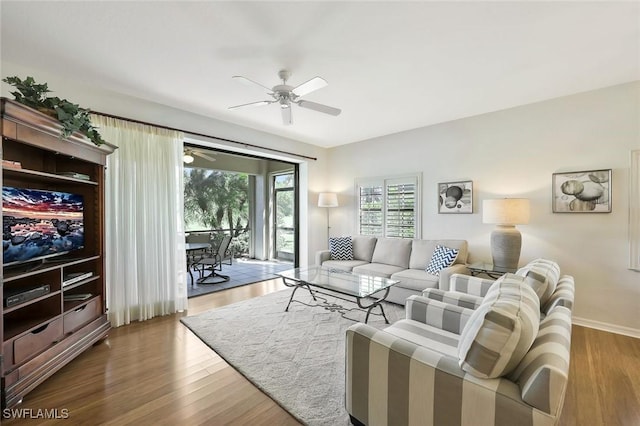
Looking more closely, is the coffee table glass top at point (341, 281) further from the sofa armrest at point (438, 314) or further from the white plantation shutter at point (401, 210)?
the white plantation shutter at point (401, 210)

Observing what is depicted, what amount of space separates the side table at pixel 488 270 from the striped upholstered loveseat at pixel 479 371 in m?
1.68

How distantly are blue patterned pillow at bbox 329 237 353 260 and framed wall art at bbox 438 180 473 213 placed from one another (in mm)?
1576

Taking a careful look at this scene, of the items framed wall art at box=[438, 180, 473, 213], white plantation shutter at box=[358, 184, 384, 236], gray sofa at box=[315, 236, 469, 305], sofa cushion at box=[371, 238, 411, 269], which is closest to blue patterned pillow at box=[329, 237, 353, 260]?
gray sofa at box=[315, 236, 469, 305]

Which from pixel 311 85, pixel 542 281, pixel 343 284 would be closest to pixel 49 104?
pixel 311 85

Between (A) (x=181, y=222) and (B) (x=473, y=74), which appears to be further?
(A) (x=181, y=222)

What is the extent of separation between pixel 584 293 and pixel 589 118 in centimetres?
199

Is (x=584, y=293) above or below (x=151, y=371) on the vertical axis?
above

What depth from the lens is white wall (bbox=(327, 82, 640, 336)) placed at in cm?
289

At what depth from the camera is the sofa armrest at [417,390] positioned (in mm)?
1068

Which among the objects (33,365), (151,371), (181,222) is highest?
(181,222)

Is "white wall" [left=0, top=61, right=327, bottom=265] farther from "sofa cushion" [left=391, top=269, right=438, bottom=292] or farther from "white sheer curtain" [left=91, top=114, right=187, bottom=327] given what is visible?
"sofa cushion" [left=391, top=269, right=438, bottom=292]

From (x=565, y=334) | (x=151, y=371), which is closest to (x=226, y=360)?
(x=151, y=371)

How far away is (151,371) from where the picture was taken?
2.17 m

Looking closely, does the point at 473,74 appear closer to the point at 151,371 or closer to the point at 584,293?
the point at 584,293
